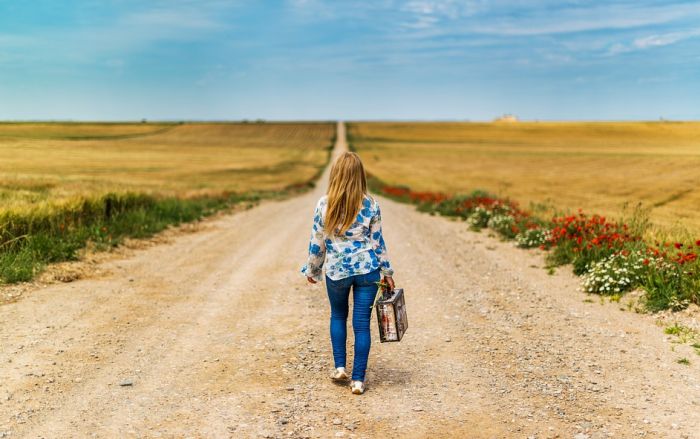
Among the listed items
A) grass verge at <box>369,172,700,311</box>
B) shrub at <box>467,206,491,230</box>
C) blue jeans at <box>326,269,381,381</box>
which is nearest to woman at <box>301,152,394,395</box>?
blue jeans at <box>326,269,381,381</box>

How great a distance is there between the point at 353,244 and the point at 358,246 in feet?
0.17

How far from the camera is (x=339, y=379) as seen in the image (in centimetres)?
596

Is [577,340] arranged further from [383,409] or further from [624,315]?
[383,409]

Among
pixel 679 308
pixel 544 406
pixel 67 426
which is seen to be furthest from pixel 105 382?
pixel 679 308

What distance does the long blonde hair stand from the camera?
18.3 feet

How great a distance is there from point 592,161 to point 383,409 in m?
44.7

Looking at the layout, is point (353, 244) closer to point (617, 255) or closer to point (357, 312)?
point (357, 312)

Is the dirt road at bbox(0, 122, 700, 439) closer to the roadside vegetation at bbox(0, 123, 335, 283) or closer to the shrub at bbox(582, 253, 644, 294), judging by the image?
the shrub at bbox(582, 253, 644, 294)

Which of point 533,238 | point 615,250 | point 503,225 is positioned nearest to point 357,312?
point 615,250

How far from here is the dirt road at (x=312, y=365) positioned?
5.00 meters

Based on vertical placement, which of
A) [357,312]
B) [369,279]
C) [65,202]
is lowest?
[357,312]

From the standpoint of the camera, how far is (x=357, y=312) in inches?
229

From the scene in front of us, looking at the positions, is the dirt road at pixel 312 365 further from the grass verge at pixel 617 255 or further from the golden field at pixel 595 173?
the golden field at pixel 595 173

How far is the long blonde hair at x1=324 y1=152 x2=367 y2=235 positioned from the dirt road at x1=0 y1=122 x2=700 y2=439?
1.67 m
